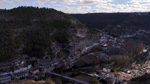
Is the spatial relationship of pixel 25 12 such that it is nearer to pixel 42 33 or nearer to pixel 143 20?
pixel 42 33

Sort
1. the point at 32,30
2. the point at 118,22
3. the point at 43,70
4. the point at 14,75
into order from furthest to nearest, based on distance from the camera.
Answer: the point at 118,22, the point at 32,30, the point at 43,70, the point at 14,75

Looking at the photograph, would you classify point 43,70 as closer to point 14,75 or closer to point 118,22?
point 14,75

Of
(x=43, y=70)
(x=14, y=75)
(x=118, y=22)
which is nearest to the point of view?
(x=14, y=75)

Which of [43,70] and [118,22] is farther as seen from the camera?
[118,22]

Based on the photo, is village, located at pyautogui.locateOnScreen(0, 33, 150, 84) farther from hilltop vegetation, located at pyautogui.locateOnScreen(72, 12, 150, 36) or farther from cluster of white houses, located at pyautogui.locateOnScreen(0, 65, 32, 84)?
hilltop vegetation, located at pyautogui.locateOnScreen(72, 12, 150, 36)

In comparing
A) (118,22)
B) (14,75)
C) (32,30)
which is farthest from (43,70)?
(118,22)

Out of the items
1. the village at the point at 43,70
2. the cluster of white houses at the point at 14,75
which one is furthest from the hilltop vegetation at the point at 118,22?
the cluster of white houses at the point at 14,75

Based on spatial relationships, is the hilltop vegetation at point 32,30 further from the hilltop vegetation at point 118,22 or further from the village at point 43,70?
the hilltop vegetation at point 118,22

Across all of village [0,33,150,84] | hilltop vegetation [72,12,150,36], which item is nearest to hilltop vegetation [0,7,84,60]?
village [0,33,150,84]

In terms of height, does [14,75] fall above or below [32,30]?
below

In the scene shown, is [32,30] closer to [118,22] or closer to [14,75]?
[14,75]

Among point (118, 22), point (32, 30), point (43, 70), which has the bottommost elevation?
point (43, 70)

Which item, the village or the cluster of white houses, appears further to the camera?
the village
